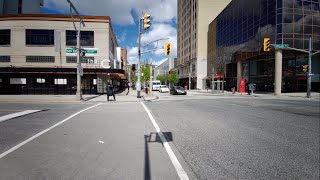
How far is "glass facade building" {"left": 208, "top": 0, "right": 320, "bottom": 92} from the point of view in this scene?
3703 centimetres

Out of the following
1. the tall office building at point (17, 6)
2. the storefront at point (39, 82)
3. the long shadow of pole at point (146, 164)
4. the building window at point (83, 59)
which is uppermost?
the tall office building at point (17, 6)

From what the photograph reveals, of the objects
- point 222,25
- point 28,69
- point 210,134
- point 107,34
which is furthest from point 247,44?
point 210,134

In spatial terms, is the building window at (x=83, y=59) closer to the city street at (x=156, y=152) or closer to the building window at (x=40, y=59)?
the building window at (x=40, y=59)

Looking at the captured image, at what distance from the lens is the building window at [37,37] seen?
35625mm

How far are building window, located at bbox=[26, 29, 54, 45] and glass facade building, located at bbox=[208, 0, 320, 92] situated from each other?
37.0 m

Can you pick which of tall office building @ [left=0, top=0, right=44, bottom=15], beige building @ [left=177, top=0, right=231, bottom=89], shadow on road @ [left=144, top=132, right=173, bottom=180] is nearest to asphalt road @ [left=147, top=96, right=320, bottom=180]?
shadow on road @ [left=144, top=132, right=173, bottom=180]

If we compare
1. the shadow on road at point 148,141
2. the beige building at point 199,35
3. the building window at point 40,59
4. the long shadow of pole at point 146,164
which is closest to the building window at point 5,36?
the building window at point 40,59

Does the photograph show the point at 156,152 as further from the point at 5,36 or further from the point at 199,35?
the point at 199,35

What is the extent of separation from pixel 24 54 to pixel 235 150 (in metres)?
38.6

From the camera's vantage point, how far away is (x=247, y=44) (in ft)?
154

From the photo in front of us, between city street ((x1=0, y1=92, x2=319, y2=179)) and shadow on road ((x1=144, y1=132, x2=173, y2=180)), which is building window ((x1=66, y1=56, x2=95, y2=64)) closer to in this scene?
city street ((x1=0, y1=92, x2=319, y2=179))

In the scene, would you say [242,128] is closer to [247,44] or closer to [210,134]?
[210,134]

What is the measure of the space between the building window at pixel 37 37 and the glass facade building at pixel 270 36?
36975mm

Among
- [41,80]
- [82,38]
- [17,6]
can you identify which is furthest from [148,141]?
[17,6]
